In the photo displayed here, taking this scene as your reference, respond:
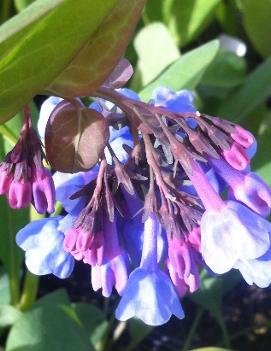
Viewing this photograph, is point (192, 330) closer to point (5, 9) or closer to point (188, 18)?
point (188, 18)

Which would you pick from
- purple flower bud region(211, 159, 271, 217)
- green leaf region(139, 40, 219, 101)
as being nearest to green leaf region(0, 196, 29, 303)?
green leaf region(139, 40, 219, 101)

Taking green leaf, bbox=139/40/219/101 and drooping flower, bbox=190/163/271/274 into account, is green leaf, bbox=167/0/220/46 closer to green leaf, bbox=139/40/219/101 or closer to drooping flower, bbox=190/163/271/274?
green leaf, bbox=139/40/219/101

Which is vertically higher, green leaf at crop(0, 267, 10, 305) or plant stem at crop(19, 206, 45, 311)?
plant stem at crop(19, 206, 45, 311)

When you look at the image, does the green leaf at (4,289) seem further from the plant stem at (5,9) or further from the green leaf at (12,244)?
the plant stem at (5,9)

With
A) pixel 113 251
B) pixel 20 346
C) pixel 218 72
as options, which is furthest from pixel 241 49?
pixel 113 251

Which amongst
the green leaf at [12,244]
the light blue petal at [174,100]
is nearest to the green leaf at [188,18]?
the green leaf at [12,244]

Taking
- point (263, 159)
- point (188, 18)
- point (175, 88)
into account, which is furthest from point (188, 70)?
point (188, 18)
